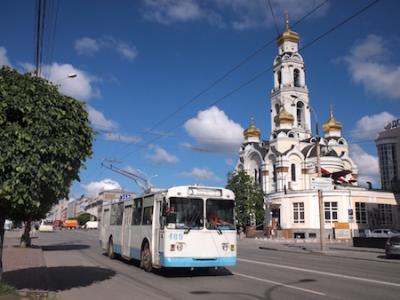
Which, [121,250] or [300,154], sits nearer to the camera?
[121,250]

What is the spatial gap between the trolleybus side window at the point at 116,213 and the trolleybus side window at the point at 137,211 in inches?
80.6

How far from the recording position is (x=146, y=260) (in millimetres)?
15562

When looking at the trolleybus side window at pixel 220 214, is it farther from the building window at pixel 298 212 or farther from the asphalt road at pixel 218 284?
the building window at pixel 298 212

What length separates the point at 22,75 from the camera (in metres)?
9.53

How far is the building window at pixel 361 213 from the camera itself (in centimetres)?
5647

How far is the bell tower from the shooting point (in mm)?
77500

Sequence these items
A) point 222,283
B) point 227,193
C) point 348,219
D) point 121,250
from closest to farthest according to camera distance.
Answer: point 222,283
point 227,193
point 121,250
point 348,219

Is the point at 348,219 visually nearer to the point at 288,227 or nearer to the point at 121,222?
the point at 288,227

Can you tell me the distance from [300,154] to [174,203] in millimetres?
58389

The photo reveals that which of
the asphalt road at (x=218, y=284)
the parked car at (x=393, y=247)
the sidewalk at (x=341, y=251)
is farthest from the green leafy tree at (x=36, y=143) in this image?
the parked car at (x=393, y=247)

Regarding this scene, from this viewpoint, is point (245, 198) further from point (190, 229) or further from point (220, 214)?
point (190, 229)

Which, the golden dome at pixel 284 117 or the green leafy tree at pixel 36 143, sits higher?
the golden dome at pixel 284 117

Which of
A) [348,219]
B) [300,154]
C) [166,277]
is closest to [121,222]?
[166,277]

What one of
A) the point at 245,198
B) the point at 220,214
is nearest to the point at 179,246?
the point at 220,214
